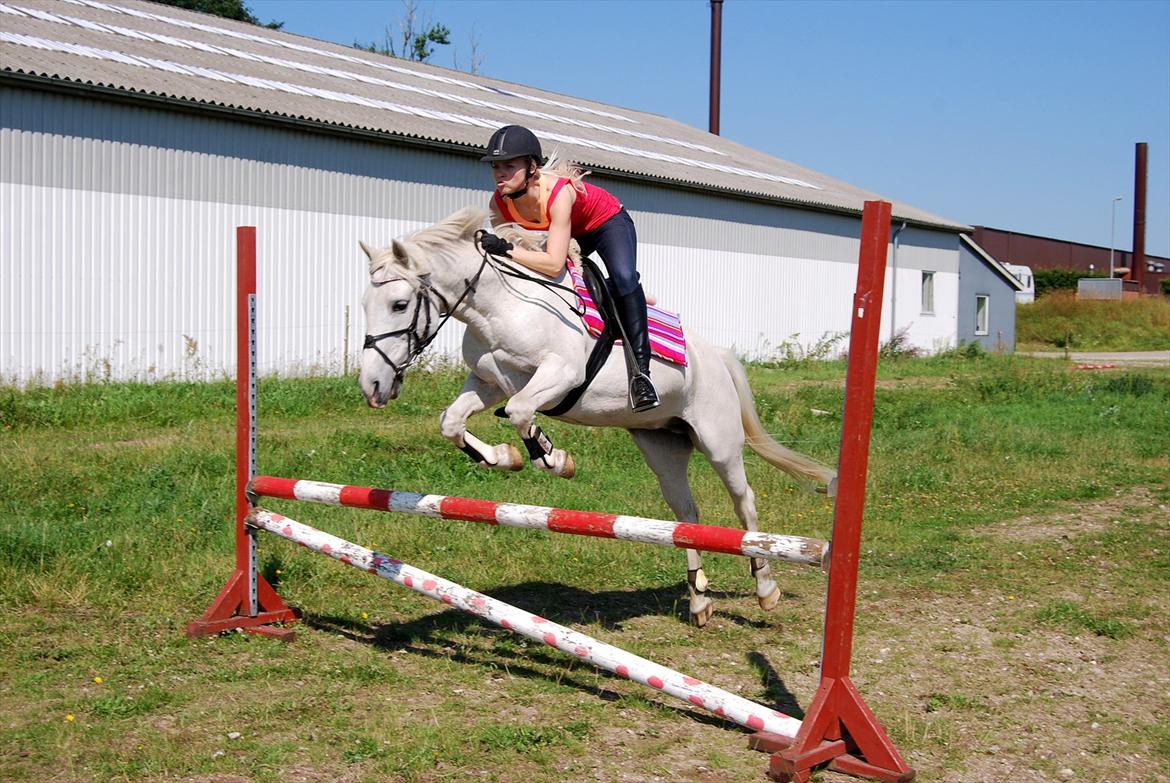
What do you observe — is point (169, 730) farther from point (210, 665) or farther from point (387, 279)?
point (387, 279)

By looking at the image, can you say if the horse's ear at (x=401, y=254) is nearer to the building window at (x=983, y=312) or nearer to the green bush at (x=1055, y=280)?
the building window at (x=983, y=312)

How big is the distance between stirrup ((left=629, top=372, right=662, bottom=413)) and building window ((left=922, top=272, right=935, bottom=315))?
25.3 meters

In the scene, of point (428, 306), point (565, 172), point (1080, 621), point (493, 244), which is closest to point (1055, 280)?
point (1080, 621)

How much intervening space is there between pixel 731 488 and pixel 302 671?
2608 millimetres

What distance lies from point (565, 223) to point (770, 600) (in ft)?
8.13

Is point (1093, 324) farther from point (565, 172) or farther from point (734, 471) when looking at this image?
point (565, 172)

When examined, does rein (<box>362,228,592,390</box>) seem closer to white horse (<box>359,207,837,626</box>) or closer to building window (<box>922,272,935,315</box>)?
white horse (<box>359,207,837,626</box>)

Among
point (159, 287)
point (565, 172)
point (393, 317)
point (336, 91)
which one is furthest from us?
point (336, 91)

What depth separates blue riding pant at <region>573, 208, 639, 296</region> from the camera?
17.1 ft

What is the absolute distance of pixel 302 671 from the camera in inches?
189

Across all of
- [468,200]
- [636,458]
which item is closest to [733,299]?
[468,200]

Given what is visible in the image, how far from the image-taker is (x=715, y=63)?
117ft

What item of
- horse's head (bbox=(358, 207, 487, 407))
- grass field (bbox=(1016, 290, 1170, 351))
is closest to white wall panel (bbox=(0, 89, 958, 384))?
horse's head (bbox=(358, 207, 487, 407))

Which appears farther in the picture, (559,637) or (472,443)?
(472,443)
